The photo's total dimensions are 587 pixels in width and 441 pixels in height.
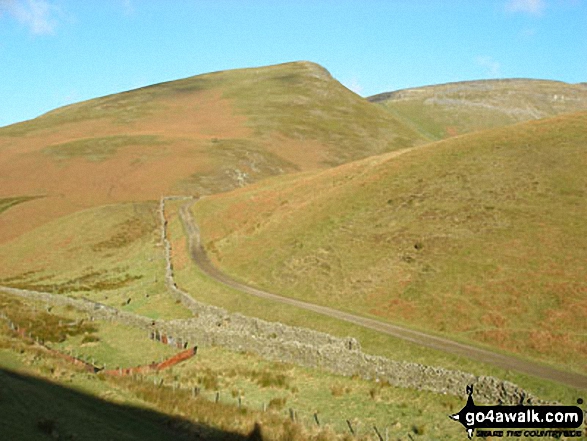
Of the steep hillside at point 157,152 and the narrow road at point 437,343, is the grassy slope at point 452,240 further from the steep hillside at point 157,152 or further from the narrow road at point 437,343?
the steep hillside at point 157,152

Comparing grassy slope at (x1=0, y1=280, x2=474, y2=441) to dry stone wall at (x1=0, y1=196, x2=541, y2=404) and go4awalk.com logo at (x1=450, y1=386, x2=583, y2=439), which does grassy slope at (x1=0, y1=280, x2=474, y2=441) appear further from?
go4awalk.com logo at (x1=450, y1=386, x2=583, y2=439)

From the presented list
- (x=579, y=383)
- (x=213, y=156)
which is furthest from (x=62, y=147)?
(x=579, y=383)

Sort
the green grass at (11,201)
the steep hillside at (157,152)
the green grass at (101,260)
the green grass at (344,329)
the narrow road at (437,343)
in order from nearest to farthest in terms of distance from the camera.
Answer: the green grass at (344,329), the narrow road at (437,343), the green grass at (101,260), the green grass at (11,201), the steep hillside at (157,152)

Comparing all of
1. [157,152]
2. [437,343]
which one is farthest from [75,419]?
[157,152]

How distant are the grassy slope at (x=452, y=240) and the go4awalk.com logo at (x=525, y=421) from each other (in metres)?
8.35

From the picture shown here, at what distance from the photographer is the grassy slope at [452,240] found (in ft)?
115

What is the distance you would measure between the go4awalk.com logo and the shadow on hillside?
355 inches

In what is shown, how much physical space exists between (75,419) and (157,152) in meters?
127

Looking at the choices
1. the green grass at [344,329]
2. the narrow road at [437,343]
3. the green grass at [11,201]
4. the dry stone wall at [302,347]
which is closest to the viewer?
the dry stone wall at [302,347]

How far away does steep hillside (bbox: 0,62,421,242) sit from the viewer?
4449 inches

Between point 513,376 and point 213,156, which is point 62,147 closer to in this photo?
point 213,156

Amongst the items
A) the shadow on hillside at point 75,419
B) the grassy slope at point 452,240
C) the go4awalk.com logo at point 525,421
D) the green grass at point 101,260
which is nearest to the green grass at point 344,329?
the green grass at point 101,260

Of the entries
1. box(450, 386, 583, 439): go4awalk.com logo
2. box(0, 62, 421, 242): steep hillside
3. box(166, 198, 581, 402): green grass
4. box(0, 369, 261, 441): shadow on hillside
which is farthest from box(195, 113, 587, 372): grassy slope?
box(0, 62, 421, 242): steep hillside

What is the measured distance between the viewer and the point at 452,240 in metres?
46.8
